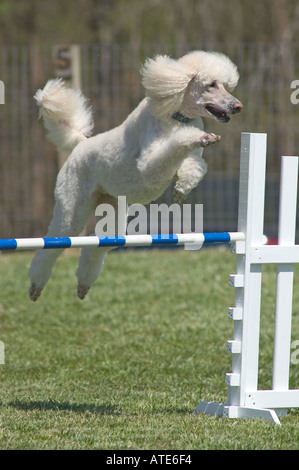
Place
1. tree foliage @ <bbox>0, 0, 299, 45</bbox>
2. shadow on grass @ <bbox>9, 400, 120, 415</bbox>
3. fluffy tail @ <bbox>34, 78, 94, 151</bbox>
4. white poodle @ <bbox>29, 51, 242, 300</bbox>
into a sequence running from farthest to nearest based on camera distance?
tree foliage @ <bbox>0, 0, 299, 45</bbox> → fluffy tail @ <bbox>34, 78, 94, 151</bbox> → shadow on grass @ <bbox>9, 400, 120, 415</bbox> → white poodle @ <bbox>29, 51, 242, 300</bbox>

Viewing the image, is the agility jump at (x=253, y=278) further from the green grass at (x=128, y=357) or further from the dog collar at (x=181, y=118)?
the dog collar at (x=181, y=118)

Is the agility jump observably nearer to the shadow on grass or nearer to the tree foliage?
the shadow on grass

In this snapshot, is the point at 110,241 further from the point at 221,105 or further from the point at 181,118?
the point at 221,105

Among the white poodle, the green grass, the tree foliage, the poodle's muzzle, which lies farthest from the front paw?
the tree foliage

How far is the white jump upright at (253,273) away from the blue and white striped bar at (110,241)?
0.11 metres

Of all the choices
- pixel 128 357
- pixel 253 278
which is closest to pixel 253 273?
pixel 253 278

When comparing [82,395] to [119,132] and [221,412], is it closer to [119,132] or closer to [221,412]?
[221,412]

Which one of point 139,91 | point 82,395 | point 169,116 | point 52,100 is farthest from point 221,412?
point 139,91

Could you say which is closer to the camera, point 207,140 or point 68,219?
point 207,140

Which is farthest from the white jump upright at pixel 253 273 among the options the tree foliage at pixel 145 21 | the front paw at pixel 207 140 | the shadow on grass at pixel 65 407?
the tree foliage at pixel 145 21

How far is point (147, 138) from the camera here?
3678 millimetres

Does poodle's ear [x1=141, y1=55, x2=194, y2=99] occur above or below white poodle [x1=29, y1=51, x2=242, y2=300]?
above

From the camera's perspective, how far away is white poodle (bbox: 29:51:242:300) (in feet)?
11.8

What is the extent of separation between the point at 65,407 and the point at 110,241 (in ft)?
3.53
